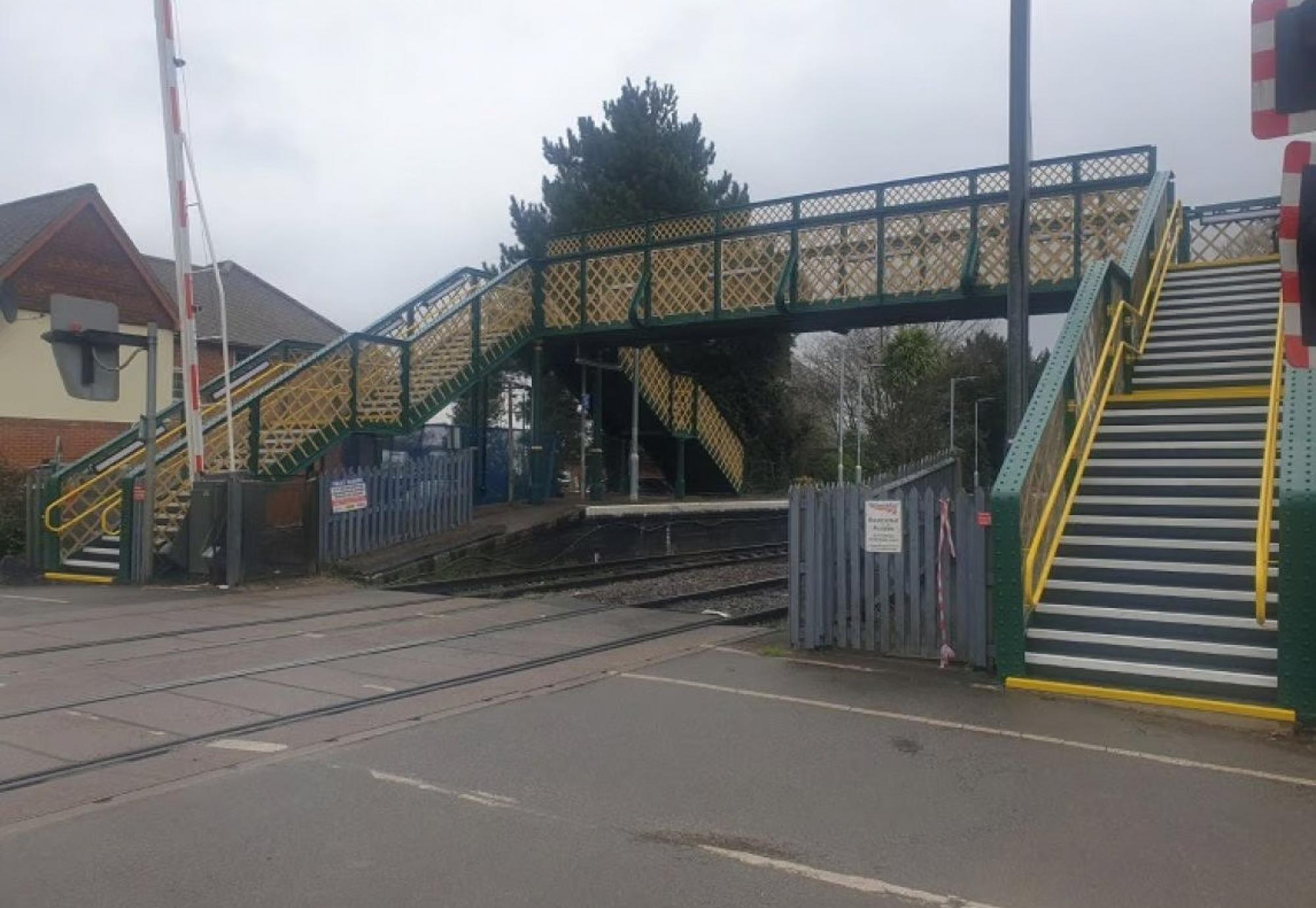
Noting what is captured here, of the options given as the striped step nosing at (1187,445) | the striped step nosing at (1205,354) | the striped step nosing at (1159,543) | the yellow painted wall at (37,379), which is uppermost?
the yellow painted wall at (37,379)

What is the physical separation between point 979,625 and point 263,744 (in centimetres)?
574

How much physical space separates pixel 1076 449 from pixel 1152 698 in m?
3.23

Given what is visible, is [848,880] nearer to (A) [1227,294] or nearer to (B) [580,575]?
(A) [1227,294]

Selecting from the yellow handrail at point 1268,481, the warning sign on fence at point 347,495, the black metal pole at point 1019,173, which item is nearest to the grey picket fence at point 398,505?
the warning sign on fence at point 347,495

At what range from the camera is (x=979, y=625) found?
934cm

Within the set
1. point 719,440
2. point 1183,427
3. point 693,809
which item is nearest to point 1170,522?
point 1183,427

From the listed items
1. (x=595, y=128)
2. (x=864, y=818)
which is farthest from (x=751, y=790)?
(x=595, y=128)

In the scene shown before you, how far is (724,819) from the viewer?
5641 millimetres

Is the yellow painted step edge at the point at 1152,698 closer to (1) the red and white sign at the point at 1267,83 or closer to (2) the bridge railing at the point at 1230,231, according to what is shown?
(1) the red and white sign at the point at 1267,83

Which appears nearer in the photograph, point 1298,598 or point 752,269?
point 1298,598

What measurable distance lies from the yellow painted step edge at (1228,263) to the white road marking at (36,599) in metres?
16.1

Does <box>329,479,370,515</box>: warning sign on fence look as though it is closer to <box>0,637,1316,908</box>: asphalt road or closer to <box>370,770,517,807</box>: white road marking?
<box>0,637,1316,908</box>: asphalt road

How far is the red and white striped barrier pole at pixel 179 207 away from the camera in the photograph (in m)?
15.9

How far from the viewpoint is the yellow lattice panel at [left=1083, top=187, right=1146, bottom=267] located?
17.1 m
